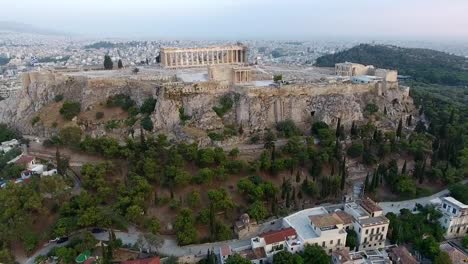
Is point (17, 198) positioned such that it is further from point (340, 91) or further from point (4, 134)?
point (340, 91)

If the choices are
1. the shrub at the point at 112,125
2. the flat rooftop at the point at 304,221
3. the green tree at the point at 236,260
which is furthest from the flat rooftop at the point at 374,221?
the shrub at the point at 112,125

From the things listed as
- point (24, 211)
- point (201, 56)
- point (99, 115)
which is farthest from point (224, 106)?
point (24, 211)

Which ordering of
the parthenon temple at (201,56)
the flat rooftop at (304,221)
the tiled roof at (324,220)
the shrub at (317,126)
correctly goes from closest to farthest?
the tiled roof at (324,220) → the flat rooftop at (304,221) → the shrub at (317,126) → the parthenon temple at (201,56)

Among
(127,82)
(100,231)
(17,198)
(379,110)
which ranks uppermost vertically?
(127,82)

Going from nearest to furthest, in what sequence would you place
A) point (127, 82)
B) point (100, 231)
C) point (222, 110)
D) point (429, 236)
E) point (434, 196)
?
point (429, 236)
point (100, 231)
point (434, 196)
point (222, 110)
point (127, 82)

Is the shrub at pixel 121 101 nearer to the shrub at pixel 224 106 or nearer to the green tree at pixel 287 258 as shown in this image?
the shrub at pixel 224 106

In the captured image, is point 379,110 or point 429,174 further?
point 379,110

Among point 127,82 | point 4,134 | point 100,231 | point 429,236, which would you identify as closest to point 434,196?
point 429,236
